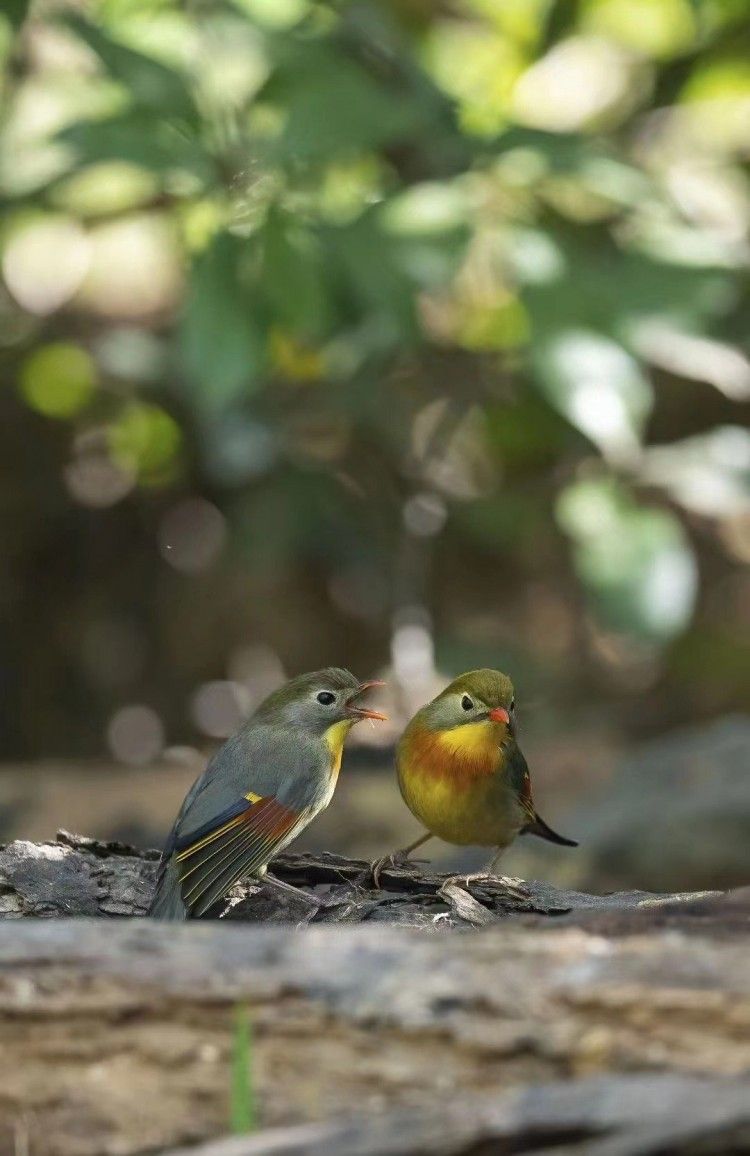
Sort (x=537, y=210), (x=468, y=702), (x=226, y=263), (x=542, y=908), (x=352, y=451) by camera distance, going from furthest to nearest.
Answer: (x=352, y=451), (x=537, y=210), (x=226, y=263), (x=468, y=702), (x=542, y=908)

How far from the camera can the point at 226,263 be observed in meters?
5.56

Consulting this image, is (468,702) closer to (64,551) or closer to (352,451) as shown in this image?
(352,451)

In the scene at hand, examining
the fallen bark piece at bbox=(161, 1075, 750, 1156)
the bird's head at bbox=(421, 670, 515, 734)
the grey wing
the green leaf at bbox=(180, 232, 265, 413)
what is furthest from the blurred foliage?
the fallen bark piece at bbox=(161, 1075, 750, 1156)

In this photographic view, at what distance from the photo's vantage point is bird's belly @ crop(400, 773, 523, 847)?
4.31 metres

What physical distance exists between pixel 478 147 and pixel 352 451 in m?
3.38

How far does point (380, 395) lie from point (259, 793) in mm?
4663

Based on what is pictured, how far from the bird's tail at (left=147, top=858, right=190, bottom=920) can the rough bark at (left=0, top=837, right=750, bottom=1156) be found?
831 mm

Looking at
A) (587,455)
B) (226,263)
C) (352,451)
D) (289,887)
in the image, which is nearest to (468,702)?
(289,887)

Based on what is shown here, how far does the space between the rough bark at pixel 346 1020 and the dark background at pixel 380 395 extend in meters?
3.07

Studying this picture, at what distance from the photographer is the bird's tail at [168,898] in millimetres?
3482

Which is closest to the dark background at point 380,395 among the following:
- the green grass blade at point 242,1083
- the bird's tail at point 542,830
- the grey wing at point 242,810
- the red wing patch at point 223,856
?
the bird's tail at point 542,830

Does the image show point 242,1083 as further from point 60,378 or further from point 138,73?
point 60,378

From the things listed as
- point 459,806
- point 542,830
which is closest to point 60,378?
point 542,830

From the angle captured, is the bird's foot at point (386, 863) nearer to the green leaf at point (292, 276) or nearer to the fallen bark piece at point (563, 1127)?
the fallen bark piece at point (563, 1127)
